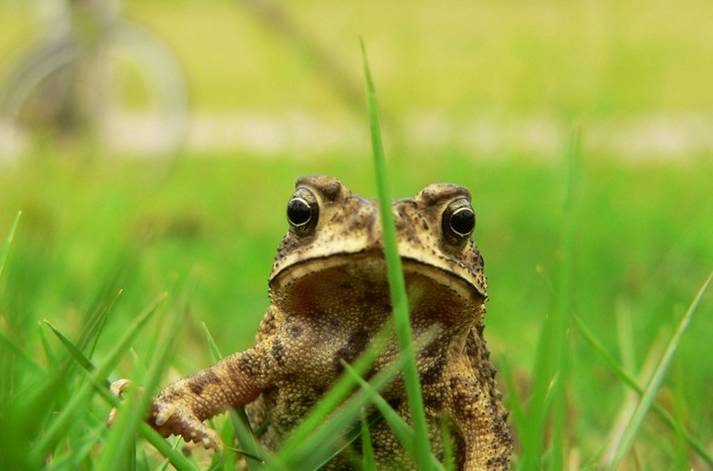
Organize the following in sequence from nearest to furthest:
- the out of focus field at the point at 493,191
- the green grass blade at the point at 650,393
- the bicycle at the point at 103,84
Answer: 1. the green grass blade at the point at 650,393
2. the out of focus field at the point at 493,191
3. the bicycle at the point at 103,84

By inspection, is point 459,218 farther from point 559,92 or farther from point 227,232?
point 227,232

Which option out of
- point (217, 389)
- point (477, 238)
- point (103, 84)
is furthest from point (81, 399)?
point (103, 84)

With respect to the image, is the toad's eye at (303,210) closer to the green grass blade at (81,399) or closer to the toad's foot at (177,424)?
the toad's foot at (177,424)

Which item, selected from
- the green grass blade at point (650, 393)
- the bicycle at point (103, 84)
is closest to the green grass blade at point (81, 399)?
the green grass blade at point (650, 393)

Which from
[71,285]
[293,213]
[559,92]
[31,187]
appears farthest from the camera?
[559,92]

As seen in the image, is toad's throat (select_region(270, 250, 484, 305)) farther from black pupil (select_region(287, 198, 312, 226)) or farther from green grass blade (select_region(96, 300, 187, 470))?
green grass blade (select_region(96, 300, 187, 470))

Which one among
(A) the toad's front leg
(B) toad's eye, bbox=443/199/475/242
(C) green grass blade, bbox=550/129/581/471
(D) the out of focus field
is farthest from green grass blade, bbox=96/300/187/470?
(D) the out of focus field

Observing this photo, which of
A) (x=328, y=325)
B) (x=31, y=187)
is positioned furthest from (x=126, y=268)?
(x=31, y=187)
